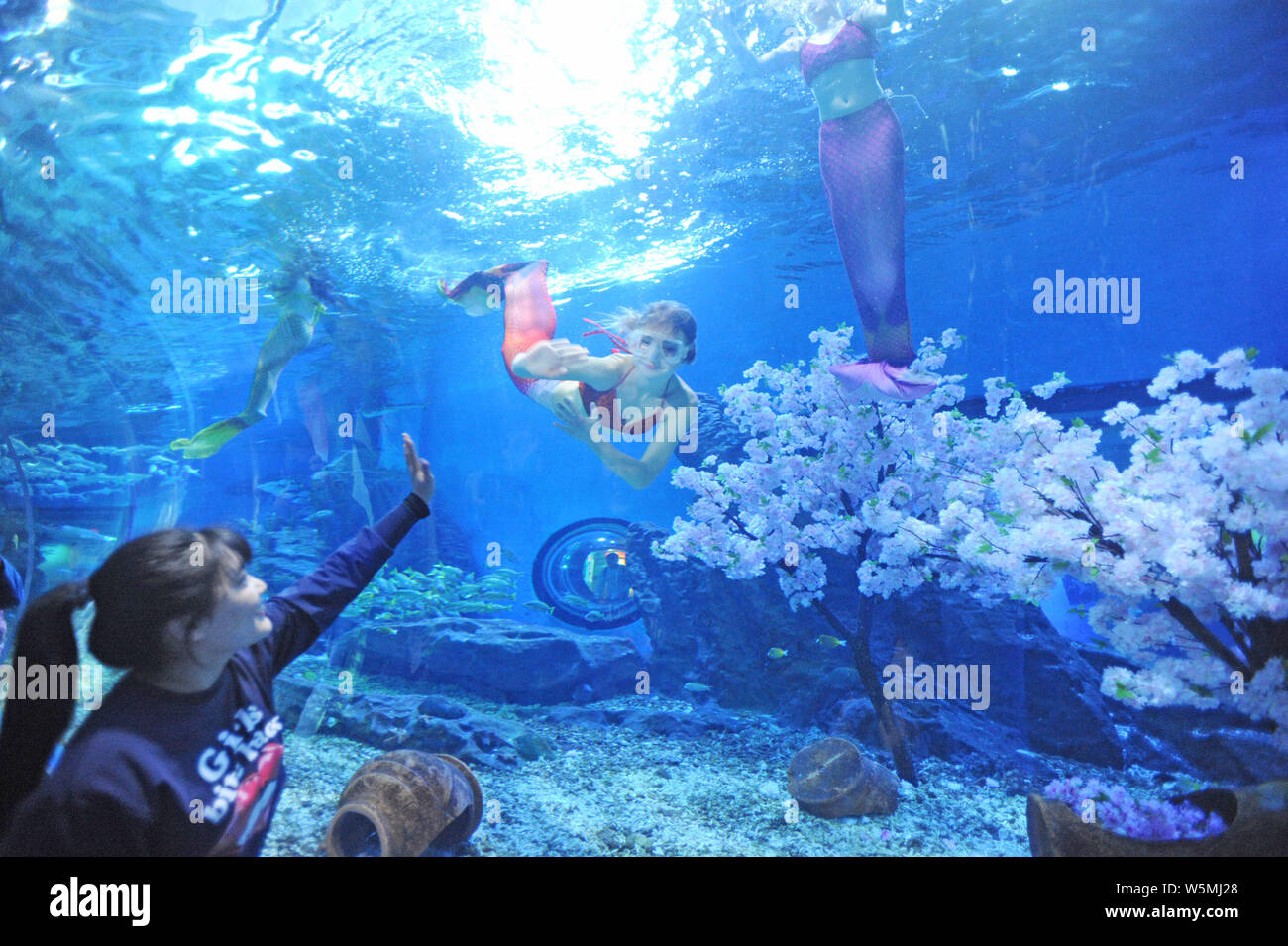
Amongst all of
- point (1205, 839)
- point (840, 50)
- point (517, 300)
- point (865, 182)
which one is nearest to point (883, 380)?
point (865, 182)

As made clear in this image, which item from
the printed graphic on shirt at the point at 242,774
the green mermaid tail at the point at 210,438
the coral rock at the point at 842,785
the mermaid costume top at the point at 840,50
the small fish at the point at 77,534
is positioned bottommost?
the coral rock at the point at 842,785

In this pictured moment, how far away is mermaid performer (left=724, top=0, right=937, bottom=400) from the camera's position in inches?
176

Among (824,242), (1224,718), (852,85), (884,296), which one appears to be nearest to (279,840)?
(884,296)

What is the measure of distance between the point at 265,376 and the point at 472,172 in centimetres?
374

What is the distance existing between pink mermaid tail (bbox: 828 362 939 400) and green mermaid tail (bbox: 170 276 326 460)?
5.47 metres

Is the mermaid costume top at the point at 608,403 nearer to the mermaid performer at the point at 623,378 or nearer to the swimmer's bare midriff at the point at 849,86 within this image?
the mermaid performer at the point at 623,378

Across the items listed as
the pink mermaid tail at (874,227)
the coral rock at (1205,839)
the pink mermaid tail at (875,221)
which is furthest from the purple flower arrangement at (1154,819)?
the pink mermaid tail at (875,221)

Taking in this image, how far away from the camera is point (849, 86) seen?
4.66m

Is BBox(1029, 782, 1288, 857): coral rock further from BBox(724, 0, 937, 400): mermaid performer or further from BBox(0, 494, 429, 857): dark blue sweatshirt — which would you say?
BBox(0, 494, 429, 857): dark blue sweatshirt

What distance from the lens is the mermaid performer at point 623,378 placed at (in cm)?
430

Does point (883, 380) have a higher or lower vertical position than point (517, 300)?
lower

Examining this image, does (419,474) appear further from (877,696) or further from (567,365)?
(877,696)

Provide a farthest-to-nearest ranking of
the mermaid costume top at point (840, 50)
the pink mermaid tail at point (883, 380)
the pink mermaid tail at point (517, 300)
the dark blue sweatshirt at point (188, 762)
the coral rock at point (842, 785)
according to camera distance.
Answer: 1. the pink mermaid tail at point (517, 300)
2. the mermaid costume top at point (840, 50)
3. the pink mermaid tail at point (883, 380)
4. the coral rock at point (842, 785)
5. the dark blue sweatshirt at point (188, 762)

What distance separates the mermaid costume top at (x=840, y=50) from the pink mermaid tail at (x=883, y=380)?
2.35 meters
